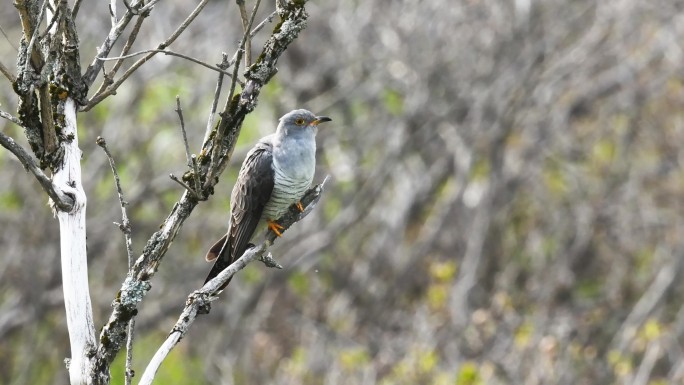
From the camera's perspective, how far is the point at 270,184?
5145 millimetres

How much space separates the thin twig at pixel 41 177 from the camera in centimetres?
298

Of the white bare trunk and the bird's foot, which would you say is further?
the bird's foot

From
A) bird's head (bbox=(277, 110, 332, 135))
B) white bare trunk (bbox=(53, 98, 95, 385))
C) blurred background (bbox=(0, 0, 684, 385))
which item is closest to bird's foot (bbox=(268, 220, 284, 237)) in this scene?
bird's head (bbox=(277, 110, 332, 135))

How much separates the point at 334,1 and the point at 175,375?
14.6 feet

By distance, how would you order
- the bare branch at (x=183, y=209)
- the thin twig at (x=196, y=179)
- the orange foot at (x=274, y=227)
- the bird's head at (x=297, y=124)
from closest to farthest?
the bare branch at (x=183, y=209)
the thin twig at (x=196, y=179)
the orange foot at (x=274, y=227)
the bird's head at (x=297, y=124)

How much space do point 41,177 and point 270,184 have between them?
222 cm

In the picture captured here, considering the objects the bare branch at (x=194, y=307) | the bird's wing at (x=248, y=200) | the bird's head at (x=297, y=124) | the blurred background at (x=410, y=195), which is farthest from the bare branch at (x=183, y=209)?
the blurred background at (x=410, y=195)

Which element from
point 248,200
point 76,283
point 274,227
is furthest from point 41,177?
point 248,200

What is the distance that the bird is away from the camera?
5035 mm

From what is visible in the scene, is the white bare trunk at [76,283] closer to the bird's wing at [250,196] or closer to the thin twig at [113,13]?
the thin twig at [113,13]

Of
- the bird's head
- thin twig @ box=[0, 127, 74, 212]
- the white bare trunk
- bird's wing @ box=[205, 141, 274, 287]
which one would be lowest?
the white bare trunk

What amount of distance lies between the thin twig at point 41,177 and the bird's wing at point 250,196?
182 cm

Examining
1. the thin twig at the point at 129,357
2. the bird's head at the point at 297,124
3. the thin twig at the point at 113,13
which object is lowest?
the thin twig at the point at 129,357

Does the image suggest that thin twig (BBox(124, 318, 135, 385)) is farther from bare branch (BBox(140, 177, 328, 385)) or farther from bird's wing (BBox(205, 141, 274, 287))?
bird's wing (BBox(205, 141, 274, 287))
